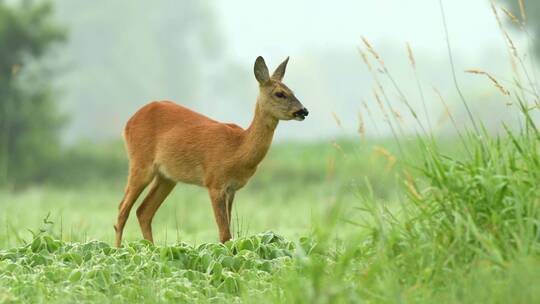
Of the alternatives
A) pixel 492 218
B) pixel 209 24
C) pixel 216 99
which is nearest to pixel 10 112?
pixel 492 218

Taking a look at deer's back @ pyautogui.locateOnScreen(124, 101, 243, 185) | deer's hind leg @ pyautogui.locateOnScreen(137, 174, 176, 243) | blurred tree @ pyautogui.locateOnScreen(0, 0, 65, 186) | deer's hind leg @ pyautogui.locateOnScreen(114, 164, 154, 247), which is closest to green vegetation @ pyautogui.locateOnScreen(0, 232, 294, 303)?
deer's back @ pyautogui.locateOnScreen(124, 101, 243, 185)

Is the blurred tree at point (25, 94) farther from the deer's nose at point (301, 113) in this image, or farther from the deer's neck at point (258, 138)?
the deer's nose at point (301, 113)

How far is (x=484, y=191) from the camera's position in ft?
17.5

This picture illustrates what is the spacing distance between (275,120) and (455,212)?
2.86m

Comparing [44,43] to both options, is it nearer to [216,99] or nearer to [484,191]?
[484,191]

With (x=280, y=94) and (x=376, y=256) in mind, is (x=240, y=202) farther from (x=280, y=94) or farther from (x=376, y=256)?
(x=376, y=256)

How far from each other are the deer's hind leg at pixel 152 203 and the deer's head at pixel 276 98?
4.87 ft

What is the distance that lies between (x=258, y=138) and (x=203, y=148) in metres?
0.57

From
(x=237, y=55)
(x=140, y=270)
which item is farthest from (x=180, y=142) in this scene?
(x=237, y=55)

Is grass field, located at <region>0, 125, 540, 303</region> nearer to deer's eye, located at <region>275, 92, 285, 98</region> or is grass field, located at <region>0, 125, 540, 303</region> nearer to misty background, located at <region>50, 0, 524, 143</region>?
deer's eye, located at <region>275, 92, 285, 98</region>

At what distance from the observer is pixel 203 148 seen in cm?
814

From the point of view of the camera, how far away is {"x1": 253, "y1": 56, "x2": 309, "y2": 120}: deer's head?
25.0 feet

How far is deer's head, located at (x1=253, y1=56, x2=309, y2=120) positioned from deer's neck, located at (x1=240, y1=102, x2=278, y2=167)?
6cm

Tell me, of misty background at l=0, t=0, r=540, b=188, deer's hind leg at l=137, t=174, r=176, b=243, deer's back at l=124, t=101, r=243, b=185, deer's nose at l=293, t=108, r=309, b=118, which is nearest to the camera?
deer's nose at l=293, t=108, r=309, b=118
